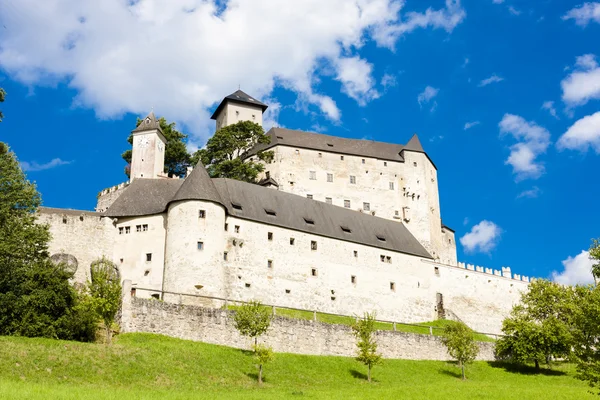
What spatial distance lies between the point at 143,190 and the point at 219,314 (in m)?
19.9

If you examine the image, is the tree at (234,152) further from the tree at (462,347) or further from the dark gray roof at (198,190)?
the tree at (462,347)

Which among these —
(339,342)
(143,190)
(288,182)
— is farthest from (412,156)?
(339,342)

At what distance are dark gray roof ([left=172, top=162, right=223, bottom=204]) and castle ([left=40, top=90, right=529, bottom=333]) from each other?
0.36ft

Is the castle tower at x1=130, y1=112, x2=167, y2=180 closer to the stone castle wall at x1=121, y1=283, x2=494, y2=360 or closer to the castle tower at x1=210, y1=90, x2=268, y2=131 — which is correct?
the castle tower at x1=210, y1=90, x2=268, y2=131

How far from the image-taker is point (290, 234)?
57.8m

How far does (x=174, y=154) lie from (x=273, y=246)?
81.7ft

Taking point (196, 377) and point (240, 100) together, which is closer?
point (196, 377)

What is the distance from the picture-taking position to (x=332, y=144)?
276 feet

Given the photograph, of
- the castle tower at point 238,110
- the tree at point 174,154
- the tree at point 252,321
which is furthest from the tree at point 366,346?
the castle tower at point 238,110

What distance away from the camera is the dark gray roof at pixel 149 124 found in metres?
67.6

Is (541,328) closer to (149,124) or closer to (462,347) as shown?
(462,347)

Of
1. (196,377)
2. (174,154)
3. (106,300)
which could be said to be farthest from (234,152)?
(196,377)

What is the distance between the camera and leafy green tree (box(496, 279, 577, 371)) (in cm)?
4897

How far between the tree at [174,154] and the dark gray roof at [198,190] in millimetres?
22840
